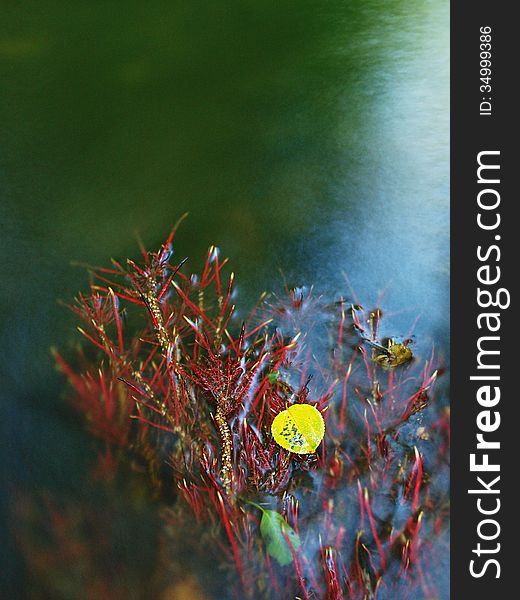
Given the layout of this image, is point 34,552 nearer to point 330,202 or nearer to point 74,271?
point 74,271

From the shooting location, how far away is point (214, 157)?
3.88 ft

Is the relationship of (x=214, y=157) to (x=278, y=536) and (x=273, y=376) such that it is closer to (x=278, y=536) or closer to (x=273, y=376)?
(x=273, y=376)

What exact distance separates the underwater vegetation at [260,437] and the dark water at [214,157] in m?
0.05

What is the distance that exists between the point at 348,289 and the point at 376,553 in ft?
1.28

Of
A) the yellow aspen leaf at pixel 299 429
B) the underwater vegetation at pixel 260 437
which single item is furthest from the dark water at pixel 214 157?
the yellow aspen leaf at pixel 299 429

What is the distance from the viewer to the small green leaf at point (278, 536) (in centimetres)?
89

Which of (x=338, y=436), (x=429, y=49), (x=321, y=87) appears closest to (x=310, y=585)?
(x=338, y=436)

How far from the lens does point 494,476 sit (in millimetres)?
924

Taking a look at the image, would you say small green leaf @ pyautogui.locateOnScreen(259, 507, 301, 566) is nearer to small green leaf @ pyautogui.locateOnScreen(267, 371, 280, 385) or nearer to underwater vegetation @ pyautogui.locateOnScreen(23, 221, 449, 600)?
underwater vegetation @ pyautogui.locateOnScreen(23, 221, 449, 600)

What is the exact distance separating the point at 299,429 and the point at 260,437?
0.06 metres

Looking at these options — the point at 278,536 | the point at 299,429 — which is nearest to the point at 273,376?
the point at 299,429

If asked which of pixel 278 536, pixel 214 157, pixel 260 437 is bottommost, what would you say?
pixel 278 536

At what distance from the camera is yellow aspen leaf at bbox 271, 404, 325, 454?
36.7 inches

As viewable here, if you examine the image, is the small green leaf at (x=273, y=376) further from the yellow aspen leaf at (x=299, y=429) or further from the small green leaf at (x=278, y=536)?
the small green leaf at (x=278, y=536)
